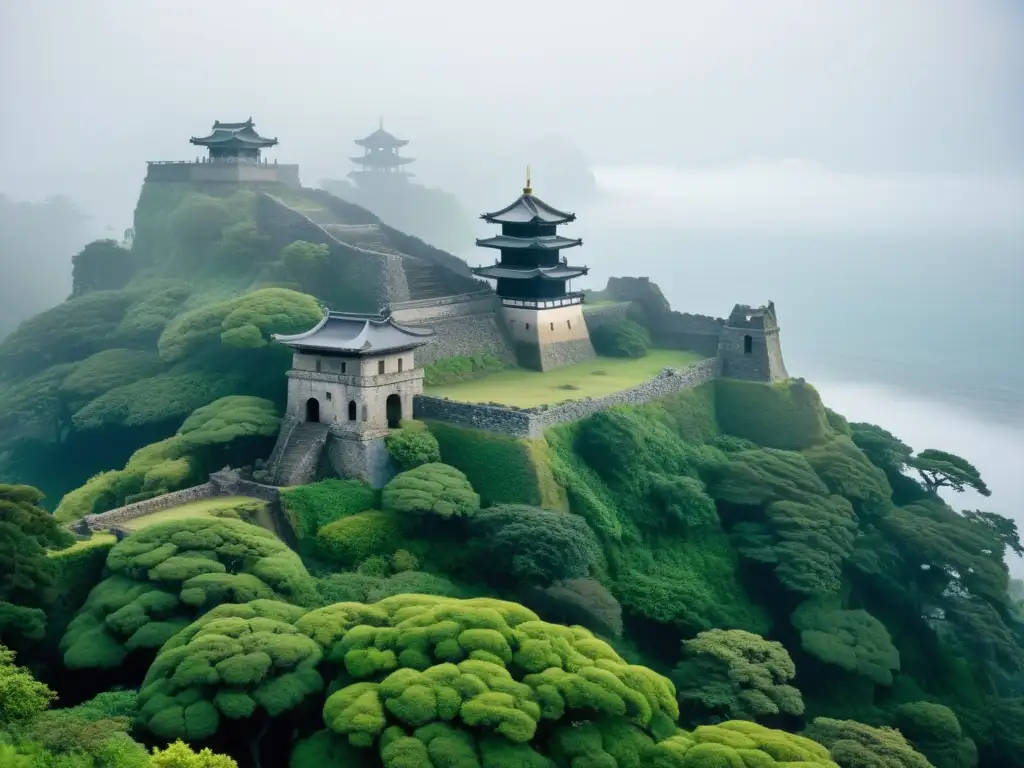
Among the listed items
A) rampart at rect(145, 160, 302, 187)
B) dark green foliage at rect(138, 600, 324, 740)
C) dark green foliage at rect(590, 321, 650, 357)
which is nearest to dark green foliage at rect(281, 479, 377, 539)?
dark green foliage at rect(138, 600, 324, 740)

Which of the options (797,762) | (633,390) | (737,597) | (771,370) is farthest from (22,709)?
(771,370)

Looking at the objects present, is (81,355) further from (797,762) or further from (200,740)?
(797,762)

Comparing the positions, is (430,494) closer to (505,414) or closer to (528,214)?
(505,414)

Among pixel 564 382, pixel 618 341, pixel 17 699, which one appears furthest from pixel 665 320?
pixel 17 699

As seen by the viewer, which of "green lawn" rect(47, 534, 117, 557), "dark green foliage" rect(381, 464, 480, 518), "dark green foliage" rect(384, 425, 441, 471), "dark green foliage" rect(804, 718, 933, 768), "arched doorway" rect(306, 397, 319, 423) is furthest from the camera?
"arched doorway" rect(306, 397, 319, 423)

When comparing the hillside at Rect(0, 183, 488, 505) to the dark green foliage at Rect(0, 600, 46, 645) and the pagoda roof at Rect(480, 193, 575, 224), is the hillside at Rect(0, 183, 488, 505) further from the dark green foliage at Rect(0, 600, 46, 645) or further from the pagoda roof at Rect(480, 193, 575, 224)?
the dark green foliage at Rect(0, 600, 46, 645)

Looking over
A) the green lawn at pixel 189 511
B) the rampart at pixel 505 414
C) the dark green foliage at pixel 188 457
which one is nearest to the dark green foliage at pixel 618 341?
the rampart at pixel 505 414

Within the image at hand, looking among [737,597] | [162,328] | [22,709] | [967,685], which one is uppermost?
[162,328]
